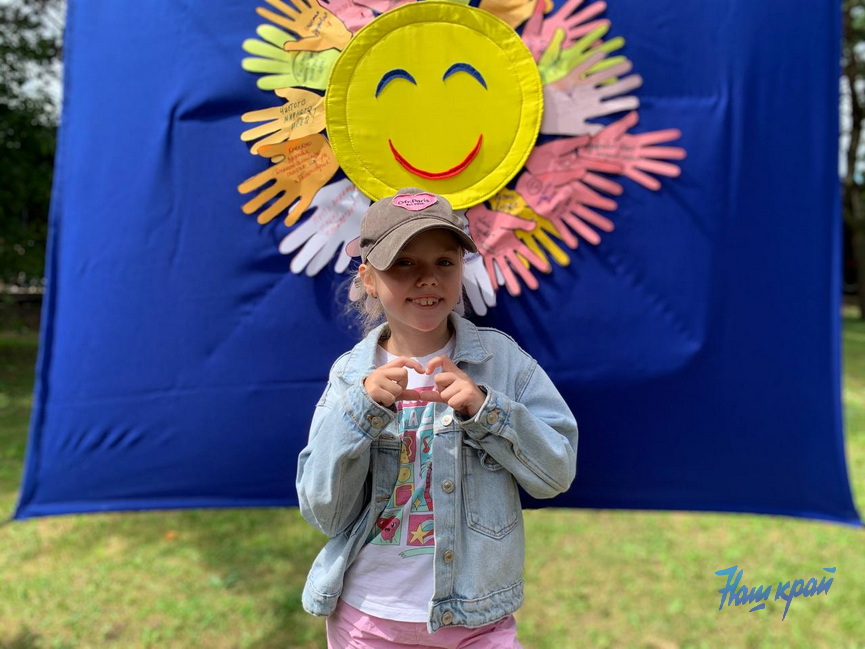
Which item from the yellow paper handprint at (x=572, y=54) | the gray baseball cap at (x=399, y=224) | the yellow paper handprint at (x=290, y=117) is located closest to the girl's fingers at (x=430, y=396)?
the gray baseball cap at (x=399, y=224)

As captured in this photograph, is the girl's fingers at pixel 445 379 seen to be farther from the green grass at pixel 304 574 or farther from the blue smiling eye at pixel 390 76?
the green grass at pixel 304 574

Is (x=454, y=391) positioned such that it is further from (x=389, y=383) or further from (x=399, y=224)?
(x=399, y=224)

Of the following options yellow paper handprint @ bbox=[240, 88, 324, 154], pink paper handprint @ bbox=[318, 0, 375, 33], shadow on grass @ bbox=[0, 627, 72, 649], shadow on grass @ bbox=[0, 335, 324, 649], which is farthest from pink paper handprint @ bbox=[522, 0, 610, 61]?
shadow on grass @ bbox=[0, 627, 72, 649]

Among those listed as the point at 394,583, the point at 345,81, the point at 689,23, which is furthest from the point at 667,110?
the point at 394,583

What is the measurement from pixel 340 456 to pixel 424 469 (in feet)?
0.73

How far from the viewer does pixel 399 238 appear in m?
1.38

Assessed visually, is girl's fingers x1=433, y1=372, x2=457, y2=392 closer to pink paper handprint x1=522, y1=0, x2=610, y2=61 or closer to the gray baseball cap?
the gray baseball cap

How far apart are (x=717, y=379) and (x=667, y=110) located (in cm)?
75

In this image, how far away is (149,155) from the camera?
1898mm

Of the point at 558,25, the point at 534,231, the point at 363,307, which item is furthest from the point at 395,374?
the point at 558,25

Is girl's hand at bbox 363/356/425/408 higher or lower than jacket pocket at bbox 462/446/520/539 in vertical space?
higher

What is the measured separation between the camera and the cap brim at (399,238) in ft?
4.49

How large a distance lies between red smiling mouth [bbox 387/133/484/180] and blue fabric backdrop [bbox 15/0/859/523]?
0.37 m

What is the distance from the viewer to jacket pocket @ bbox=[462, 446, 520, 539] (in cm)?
146
